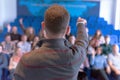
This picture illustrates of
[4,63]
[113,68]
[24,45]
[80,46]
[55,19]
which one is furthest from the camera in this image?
[24,45]

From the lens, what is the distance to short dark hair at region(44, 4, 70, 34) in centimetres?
91

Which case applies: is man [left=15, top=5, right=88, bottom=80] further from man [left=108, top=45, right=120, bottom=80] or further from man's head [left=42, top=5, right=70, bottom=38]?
man [left=108, top=45, right=120, bottom=80]

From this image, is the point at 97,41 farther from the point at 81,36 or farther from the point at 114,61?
the point at 81,36

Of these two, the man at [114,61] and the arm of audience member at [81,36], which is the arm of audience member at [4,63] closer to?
the man at [114,61]

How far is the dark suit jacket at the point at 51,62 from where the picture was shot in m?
0.91

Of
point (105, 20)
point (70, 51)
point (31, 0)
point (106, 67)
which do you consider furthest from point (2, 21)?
point (70, 51)

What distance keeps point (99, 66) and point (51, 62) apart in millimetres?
3911

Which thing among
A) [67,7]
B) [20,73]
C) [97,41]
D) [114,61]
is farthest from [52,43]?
[67,7]

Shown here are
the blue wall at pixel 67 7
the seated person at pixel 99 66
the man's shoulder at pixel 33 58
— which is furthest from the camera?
the blue wall at pixel 67 7

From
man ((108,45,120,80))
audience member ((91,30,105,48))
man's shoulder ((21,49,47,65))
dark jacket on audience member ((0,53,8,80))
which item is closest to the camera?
man's shoulder ((21,49,47,65))

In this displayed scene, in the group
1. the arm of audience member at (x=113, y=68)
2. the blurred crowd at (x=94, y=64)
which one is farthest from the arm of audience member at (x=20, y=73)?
the arm of audience member at (x=113, y=68)

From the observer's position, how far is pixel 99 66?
15.5 feet

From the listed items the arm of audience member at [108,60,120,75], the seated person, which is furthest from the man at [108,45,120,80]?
the seated person

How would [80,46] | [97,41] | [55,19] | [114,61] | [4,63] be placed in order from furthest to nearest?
[97,41], [114,61], [4,63], [80,46], [55,19]
